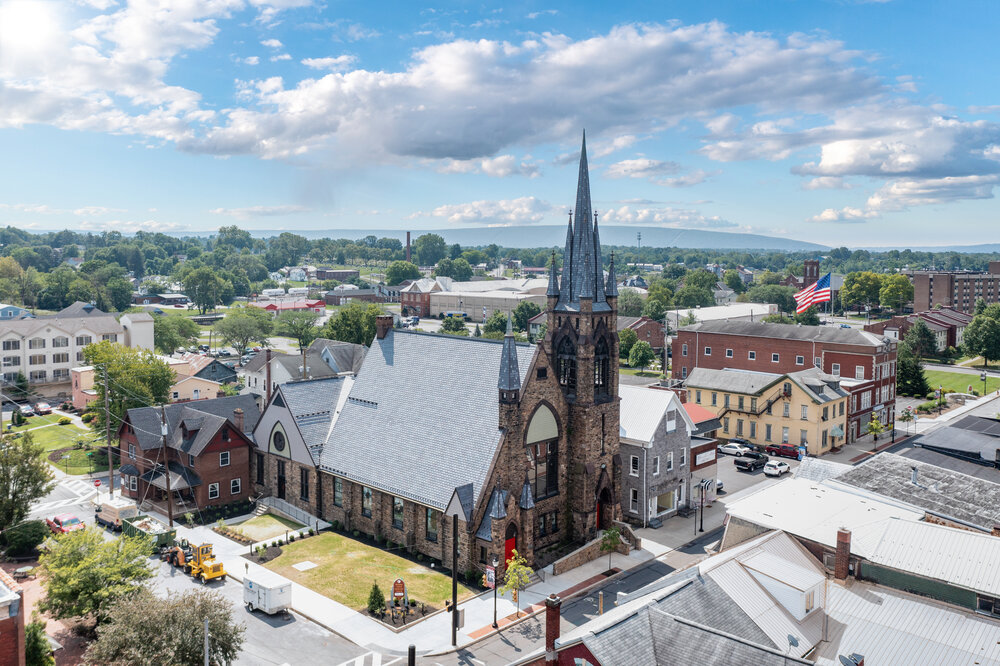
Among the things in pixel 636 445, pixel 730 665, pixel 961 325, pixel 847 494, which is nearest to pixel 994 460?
pixel 847 494

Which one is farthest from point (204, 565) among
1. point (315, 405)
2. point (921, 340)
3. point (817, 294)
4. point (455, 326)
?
point (921, 340)

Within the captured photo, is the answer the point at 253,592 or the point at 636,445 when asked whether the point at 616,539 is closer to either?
the point at 636,445

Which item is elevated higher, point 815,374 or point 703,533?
point 815,374

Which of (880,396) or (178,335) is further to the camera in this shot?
(178,335)

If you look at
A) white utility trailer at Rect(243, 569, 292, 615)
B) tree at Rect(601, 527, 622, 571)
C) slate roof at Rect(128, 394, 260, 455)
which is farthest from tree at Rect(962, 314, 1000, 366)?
white utility trailer at Rect(243, 569, 292, 615)

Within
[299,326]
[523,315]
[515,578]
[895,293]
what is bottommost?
[515,578]

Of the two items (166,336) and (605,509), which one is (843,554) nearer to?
(605,509)

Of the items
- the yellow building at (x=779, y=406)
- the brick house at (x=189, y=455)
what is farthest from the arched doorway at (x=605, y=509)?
the yellow building at (x=779, y=406)
